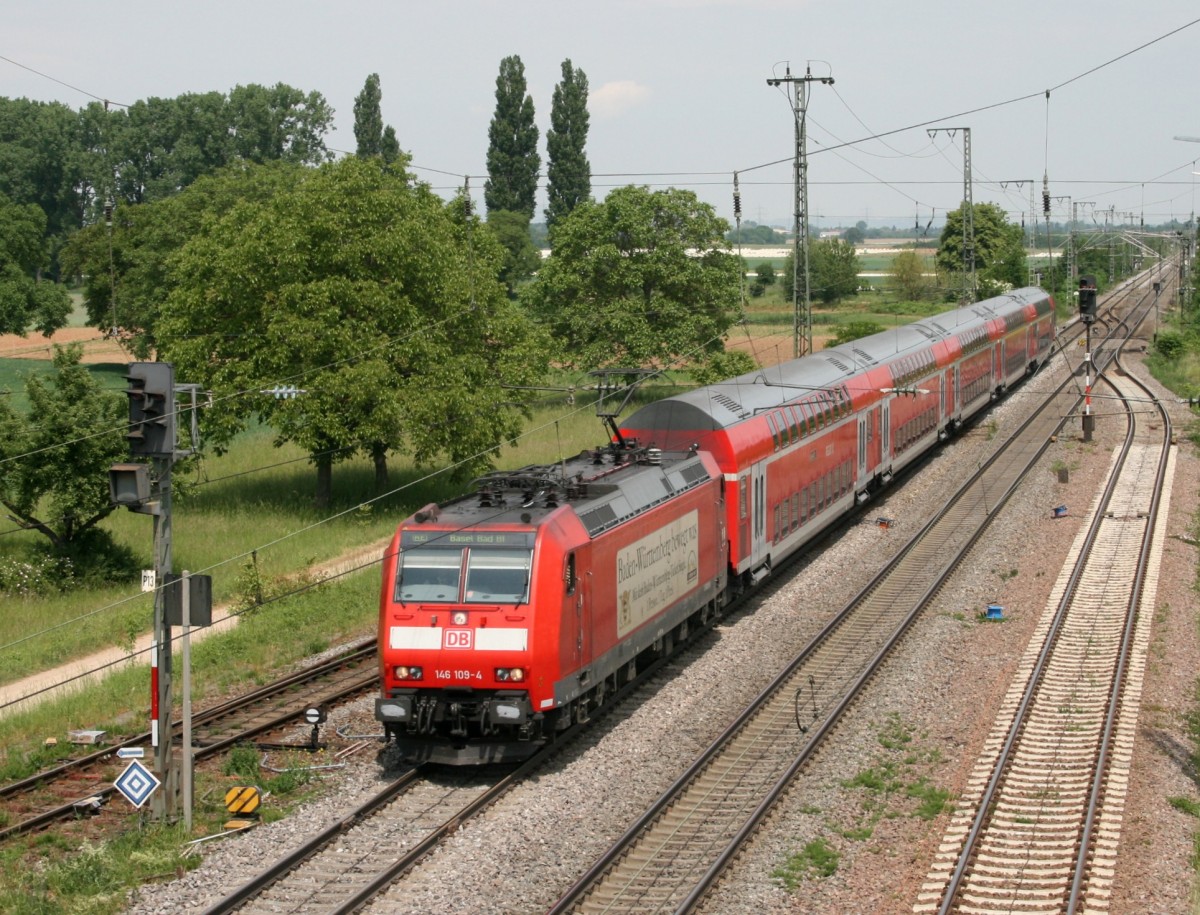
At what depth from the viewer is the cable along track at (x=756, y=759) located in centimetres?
1458

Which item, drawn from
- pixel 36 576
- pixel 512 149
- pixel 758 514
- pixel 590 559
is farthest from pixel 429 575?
pixel 512 149

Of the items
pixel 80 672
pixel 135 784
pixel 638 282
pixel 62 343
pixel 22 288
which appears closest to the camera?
pixel 135 784

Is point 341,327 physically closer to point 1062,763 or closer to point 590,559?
point 590,559

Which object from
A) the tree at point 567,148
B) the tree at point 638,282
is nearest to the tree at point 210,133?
the tree at point 567,148

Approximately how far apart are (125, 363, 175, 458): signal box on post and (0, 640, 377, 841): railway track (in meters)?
4.49

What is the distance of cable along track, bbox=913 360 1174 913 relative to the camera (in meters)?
14.5

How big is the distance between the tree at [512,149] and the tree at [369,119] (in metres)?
8.36

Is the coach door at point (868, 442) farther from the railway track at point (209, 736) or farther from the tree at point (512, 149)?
the tree at point (512, 149)

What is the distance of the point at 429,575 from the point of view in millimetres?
17781

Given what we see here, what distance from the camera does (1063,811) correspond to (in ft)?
55.0

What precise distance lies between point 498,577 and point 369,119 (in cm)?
9200

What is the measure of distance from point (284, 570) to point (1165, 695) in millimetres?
20360

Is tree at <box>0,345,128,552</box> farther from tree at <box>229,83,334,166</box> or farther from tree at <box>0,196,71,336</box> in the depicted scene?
tree at <box>229,83,334,166</box>

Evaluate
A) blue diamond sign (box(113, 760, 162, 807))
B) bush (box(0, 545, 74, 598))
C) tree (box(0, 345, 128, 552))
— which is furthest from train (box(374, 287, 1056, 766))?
bush (box(0, 545, 74, 598))
